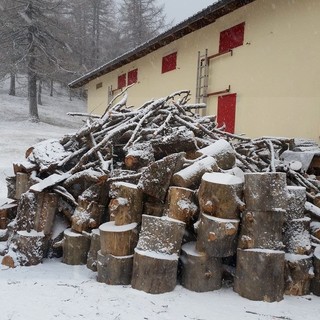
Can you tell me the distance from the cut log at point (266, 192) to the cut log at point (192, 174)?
62 centimetres

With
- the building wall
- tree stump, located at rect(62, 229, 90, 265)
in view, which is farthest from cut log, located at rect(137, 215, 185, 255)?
the building wall

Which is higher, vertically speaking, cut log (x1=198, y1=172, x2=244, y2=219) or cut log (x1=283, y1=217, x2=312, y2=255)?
cut log (x1=198, y1=172, x2=244, y2=219)

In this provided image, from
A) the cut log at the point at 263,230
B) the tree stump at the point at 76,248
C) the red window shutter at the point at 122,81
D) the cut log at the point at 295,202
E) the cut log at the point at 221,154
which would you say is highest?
the red window shutter at the point at 122,81

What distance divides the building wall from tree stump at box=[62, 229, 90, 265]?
19.0 feet

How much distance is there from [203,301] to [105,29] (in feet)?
145

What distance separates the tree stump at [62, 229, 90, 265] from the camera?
14.3 ft

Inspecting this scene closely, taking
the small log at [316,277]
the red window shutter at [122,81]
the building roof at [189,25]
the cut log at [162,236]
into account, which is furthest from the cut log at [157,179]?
the red window shutter at [122,81]

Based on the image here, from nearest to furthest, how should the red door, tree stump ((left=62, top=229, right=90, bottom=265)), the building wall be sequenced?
tree stump ((left=62, top=229, right=90, bottom=265)), the building wall, the red door

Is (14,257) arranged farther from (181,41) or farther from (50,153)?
(181,41)

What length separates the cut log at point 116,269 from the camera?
3689 millimetres

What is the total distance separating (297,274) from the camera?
3635 millimetres

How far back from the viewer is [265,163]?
5473 millimetres

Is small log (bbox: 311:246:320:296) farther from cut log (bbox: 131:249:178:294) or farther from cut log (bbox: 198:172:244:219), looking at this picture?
cut log (bbox: 131:249:178:294)

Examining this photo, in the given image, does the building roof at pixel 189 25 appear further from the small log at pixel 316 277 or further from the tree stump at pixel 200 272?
the tree stump at pixel 200 272
